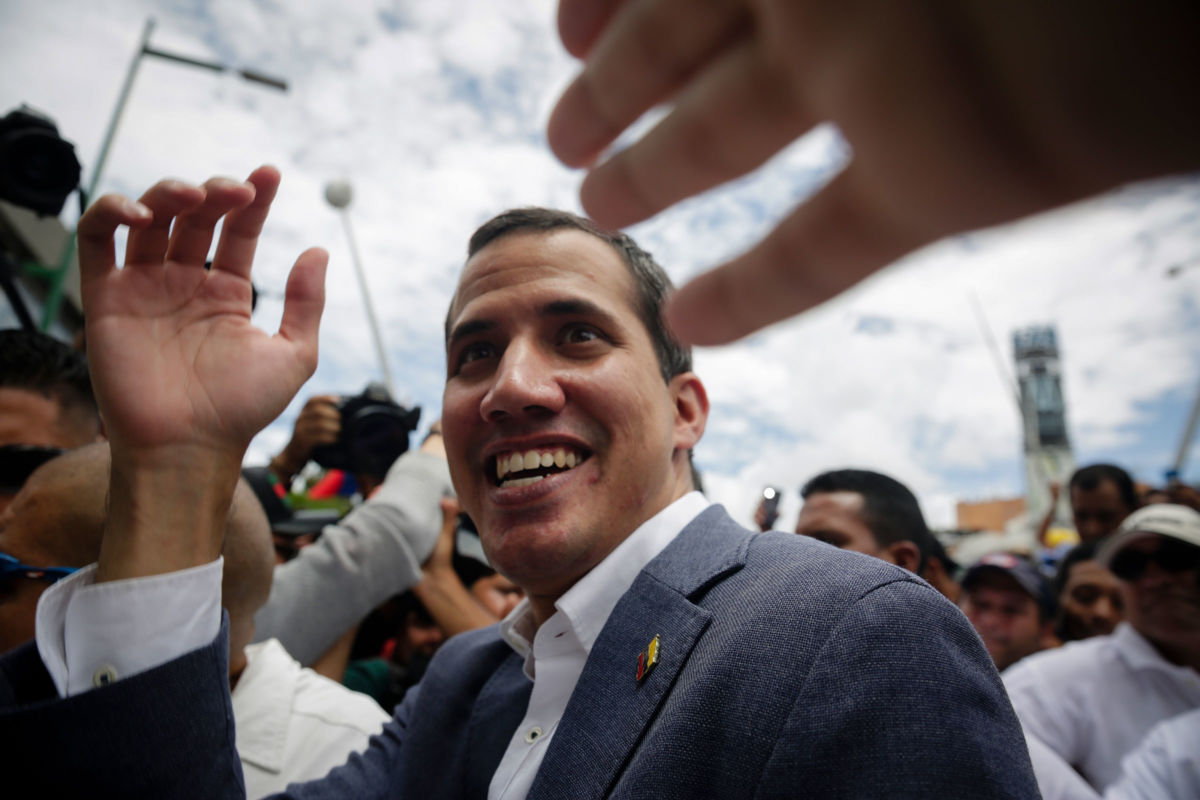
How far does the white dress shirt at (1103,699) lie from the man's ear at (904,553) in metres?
0.78

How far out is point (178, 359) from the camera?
4.50 ft

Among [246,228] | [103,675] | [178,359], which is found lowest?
[103,675]

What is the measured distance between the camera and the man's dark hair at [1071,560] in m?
4.46

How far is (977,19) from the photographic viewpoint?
0.36m

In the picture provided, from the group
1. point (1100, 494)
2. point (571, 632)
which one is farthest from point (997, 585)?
point (571, 632)

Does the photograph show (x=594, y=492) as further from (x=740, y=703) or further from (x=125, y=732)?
(x=125, y=732)

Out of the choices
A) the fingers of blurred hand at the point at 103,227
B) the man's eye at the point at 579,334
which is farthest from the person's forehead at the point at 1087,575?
the fingers of blurred hand at the point at 103,227

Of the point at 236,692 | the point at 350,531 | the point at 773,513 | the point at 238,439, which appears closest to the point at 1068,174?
the point at 238,439

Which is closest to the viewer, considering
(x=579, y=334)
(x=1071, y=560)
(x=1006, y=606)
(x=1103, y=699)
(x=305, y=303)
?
(x=305, y=303)

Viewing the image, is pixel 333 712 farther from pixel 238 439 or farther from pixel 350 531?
pixel 238 439

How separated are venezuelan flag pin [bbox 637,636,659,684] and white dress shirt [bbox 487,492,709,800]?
0.22 m

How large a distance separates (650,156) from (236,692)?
7.66 ft

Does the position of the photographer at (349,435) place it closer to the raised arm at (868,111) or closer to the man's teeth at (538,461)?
the man's teeth at (538,461)

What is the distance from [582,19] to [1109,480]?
616 cm
